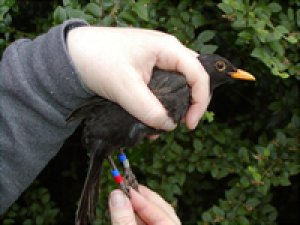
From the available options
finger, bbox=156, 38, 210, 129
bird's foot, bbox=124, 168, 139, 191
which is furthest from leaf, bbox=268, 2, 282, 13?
bird's foot, bbox=124, 168, 139, 191

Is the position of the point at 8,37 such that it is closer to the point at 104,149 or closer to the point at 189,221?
the point at 104,149

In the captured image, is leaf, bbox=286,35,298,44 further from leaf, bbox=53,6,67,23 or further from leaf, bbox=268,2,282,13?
leaf, bbox=53,6,67,23

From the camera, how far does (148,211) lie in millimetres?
1933

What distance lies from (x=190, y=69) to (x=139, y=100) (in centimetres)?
26

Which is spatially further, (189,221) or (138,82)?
(189,221)

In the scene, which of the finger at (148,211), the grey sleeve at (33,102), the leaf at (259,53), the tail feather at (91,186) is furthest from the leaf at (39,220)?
the leaf at (259,53)

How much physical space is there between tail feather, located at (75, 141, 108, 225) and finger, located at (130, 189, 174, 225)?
242mm

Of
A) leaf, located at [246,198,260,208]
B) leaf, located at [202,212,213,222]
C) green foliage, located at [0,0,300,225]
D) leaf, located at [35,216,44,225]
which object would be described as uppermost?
green foliage, located at [0,0,300,225]

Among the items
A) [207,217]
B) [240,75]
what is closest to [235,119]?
[240,75]

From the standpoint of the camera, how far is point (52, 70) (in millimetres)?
2006

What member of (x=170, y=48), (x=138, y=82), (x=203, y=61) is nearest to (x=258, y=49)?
(x=203, y=61)

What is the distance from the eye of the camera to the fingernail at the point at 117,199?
1837mm

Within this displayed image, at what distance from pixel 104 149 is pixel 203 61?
23.3 inches

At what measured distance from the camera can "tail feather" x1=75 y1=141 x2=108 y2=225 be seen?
2111mm
